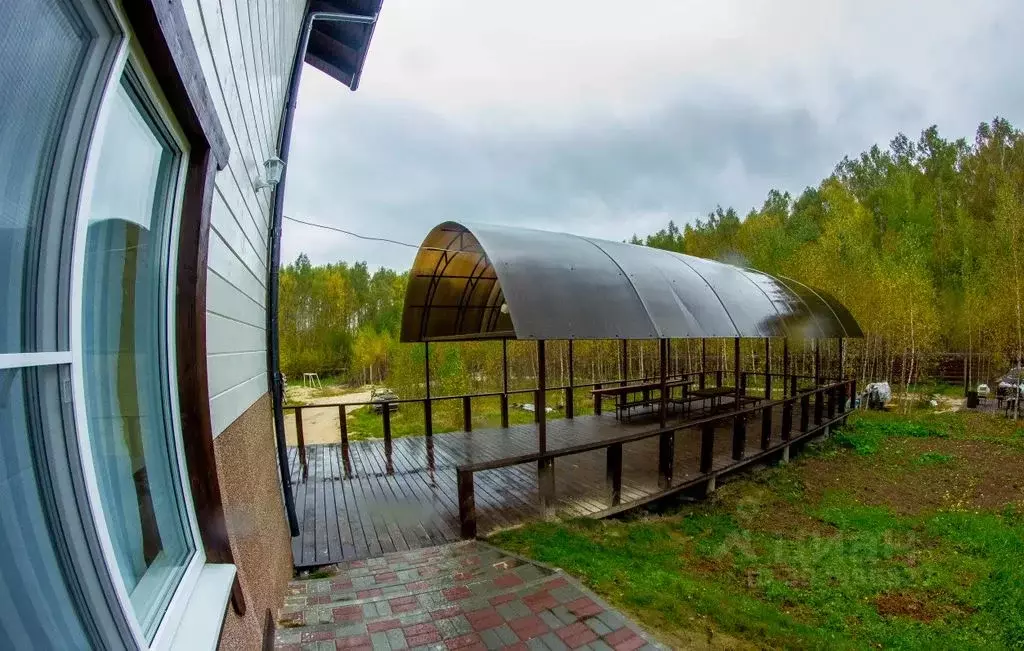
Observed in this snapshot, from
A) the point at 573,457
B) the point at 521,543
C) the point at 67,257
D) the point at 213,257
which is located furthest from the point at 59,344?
the point at 573,457

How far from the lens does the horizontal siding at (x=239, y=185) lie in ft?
5.59

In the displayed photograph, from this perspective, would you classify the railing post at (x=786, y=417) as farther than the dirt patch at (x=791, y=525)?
Yes

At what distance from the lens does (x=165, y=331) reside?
1.24 m

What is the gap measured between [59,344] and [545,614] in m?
2.70

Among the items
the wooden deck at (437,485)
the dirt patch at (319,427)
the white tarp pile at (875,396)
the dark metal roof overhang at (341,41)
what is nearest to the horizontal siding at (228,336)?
the wooden deck at (437,485)

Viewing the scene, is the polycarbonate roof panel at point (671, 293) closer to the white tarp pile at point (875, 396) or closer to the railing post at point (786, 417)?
the railing post at point (786, 417)

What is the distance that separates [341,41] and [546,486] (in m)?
5.41

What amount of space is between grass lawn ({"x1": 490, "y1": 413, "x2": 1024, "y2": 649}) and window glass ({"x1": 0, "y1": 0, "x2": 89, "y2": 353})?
295 cm

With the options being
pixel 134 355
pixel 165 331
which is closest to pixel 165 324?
pixel 165 331

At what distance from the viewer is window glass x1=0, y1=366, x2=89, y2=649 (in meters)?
0.54

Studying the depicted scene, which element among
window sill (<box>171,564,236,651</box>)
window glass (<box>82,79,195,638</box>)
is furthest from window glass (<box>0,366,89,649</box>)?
window sill (<box>171,564,236,651</box>)

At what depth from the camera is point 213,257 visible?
177cm

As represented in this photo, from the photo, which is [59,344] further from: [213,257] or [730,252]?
[730,252]

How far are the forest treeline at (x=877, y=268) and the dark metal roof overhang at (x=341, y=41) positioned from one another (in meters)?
10.5
